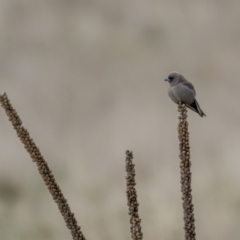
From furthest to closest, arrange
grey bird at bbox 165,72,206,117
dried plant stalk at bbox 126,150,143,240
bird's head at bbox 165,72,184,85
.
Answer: bird's head at bbox 165,72,184,85
grey bird at bbox 165,72,206,117
dried plant stalk at bbox 126,150,143,240

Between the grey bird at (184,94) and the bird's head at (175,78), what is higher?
the bird's head at (175,78)

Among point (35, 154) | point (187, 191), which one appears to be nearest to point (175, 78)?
point (187, 191)

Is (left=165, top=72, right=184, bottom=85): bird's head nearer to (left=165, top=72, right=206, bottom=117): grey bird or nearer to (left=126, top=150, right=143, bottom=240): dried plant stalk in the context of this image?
(left=165, top=72, right=206, bottom=117): grey bird

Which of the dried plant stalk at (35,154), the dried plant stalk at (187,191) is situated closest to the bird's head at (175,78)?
the dried plant stalk at (187,191)

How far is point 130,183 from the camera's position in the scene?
101cm

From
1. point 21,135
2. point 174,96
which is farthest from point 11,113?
point 174,96

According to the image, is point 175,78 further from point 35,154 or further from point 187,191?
point 35,154

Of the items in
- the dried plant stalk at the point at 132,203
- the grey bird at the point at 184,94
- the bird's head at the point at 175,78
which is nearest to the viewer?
the dried plant stalk at the point at 132,203

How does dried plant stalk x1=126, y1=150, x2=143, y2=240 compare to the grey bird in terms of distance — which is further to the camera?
the grey bird

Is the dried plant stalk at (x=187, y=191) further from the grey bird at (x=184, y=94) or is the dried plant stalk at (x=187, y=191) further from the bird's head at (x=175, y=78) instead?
the bird's head at (x=175, y=78)

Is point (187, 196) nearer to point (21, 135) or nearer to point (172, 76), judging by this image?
point (21, 135)

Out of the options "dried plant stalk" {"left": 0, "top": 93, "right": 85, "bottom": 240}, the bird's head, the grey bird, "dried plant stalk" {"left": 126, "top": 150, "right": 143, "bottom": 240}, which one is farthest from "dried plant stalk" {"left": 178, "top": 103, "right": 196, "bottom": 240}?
the bird's head

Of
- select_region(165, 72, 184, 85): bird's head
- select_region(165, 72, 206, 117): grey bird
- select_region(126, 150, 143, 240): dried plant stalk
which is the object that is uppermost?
select_region(165, 72, 184, 85): bird's head

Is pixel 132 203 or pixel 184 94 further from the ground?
pixel 184 94
